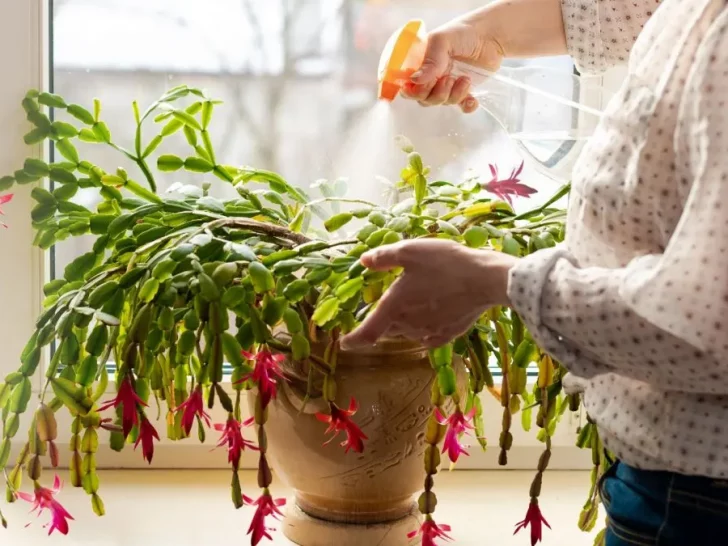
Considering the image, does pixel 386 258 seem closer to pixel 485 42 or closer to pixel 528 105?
pixel 485 42

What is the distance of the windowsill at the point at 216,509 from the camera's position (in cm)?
119

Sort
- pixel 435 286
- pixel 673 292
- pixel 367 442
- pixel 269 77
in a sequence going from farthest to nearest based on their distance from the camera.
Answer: pixel 269 77, pixel 367 442, pixel 435 286, pixel 673 292

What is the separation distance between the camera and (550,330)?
2.33 ft

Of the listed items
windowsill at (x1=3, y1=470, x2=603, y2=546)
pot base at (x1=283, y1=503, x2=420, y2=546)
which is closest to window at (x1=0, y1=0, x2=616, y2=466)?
windowsill at (x1=3, y1=470, x2=603, y2=546)

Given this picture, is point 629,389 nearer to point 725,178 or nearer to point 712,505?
point 712,505

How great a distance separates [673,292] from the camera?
624mm

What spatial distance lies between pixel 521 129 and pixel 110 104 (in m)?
0.59

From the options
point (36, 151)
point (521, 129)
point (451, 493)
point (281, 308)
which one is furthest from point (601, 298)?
point (36, 151)

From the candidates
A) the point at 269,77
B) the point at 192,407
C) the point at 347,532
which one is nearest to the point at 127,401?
the point at 192,407

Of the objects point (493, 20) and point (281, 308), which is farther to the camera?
point (493, 20)

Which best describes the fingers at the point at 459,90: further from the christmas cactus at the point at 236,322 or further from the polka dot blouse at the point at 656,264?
the polka dot blouse at the point at 656,264

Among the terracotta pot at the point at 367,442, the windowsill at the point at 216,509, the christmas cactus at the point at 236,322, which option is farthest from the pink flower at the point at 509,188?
the windowsill at the point at 216,509

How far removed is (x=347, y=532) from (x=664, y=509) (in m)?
0.38

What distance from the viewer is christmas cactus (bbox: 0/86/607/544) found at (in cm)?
88
